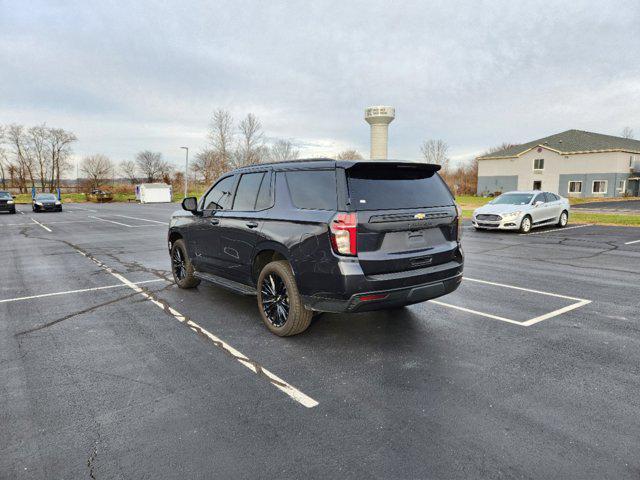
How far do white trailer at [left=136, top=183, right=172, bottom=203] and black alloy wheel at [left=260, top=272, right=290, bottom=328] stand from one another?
178 feet

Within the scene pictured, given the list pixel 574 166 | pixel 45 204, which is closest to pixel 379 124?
pixel 574 166

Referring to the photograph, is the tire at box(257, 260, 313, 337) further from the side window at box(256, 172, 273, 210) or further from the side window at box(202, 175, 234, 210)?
the side window at box(202, 175, 234, 210)

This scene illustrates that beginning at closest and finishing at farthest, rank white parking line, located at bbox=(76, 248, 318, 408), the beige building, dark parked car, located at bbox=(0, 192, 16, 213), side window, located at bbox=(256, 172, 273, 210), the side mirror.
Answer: white parking line, located at bbox=(76, 248, 318, 408) → side window, located at bbox=(256, 172, 273, 210) → the side mirror → dark parked car, located at bbox=(0, 192, 16, 213) → the beige building

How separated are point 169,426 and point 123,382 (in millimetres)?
918

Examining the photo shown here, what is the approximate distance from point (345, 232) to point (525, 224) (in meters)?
13.6

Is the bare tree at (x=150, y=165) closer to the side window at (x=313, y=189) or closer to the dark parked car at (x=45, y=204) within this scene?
the dark parked car at (x=45, y=204)

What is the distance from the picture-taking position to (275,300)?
15.1 ft

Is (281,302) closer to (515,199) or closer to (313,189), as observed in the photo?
(313,189)

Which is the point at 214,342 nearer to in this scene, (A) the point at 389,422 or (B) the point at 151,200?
(A) the point at 389,422

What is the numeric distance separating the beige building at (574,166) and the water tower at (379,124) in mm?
15111

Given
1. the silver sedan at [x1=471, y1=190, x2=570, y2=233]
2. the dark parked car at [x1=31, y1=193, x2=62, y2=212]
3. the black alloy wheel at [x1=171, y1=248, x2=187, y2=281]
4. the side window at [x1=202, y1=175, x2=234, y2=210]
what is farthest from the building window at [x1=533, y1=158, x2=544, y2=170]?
the side window at [x1=202, y1=175, x2=234, y2=210]

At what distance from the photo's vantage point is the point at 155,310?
5.64m

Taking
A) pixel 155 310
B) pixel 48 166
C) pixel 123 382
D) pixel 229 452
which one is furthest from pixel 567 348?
pixel 48 166

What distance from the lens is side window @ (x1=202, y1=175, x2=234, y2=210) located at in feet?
18.6
